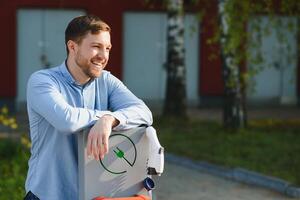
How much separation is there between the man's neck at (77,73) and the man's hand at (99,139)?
0.24m

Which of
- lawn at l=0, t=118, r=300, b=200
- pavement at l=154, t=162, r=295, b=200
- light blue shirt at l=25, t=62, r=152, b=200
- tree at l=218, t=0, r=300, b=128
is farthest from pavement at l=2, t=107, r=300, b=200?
light blue shirt at l=25, t=62, r=152, b=200

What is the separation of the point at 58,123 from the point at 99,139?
0.67 ft

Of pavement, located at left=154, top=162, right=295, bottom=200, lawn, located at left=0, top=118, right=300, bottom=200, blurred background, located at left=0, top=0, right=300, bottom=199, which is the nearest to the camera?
pavement, located at left=154, top=162, right=295, bottom=200

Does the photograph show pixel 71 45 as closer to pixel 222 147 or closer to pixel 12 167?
pixel 12 167

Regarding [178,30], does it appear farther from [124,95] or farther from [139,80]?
[124,95]

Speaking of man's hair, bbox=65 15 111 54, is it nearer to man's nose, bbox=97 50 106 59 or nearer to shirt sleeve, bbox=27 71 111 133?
man's nose, bbox=97 50 106 59

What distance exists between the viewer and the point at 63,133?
10.2ft

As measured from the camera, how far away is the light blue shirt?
3100mm

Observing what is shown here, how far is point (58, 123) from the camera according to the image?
3066mm

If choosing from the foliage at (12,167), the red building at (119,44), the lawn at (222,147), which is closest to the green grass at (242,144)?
the lawn at (222,147)

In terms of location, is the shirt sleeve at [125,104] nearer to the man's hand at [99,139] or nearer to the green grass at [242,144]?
the man's hand at [99,139]

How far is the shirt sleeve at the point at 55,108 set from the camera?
121 inches

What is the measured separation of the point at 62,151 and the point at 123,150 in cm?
26

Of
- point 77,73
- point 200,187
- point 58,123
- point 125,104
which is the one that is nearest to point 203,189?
point 200,187
